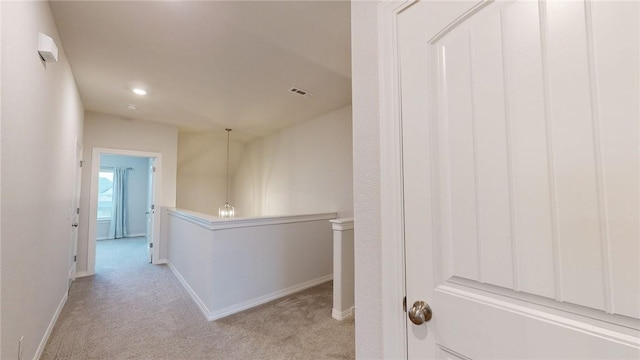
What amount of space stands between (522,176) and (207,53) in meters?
2.68

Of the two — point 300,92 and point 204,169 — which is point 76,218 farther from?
point 300,92

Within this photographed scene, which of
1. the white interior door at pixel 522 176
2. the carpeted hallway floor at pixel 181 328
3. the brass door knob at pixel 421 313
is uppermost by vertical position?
the white interior door at pixel 522 176

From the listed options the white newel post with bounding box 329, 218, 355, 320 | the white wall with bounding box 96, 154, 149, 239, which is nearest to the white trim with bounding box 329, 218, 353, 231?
the white newel post with bounding box 329, 218, 355, 320

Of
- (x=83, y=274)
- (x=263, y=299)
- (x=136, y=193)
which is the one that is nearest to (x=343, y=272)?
(x=263, y=299)

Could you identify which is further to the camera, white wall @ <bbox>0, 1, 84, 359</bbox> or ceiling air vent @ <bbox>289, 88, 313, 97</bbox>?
ceiling air vent @ <bbox>289, 88, 313, 97</bbox>

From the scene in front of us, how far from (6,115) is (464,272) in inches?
82.8

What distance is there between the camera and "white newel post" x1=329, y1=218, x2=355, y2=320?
2719mm

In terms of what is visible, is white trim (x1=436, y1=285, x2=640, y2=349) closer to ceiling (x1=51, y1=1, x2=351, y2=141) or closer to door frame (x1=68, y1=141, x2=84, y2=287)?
ceiling (x1=51, y1=1, x2=351, y2=141)

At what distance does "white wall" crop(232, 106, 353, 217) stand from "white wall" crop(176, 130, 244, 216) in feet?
1.53

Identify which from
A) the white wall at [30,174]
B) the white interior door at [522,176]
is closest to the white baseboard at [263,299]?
the white wall at [30,174]

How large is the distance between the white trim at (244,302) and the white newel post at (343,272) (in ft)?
2.53

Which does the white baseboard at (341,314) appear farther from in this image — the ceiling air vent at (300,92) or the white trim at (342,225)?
the ceiling air vent at (300,92)

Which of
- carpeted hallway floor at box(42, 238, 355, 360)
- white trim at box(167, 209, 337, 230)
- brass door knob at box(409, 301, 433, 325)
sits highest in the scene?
white trim at box(167, 209, 337, 230)

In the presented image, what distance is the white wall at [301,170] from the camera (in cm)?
409
